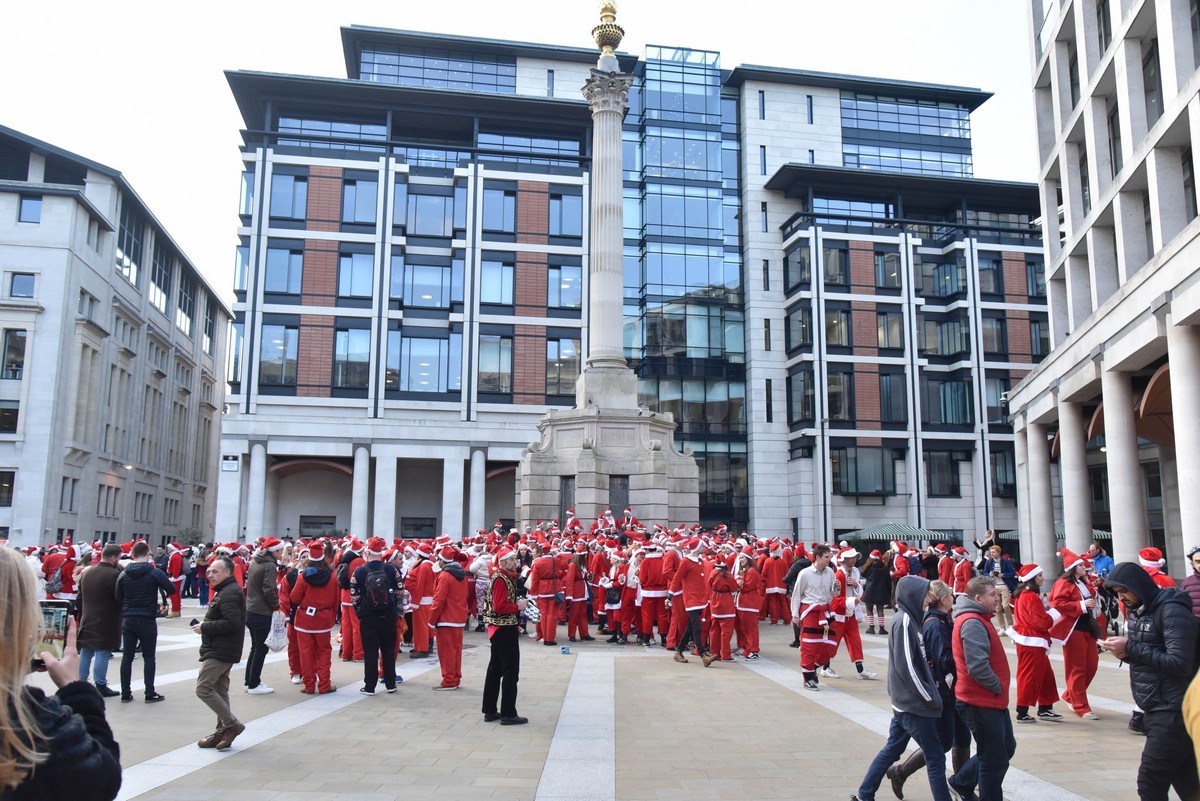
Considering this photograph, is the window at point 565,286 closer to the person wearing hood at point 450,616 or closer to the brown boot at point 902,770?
the person wearing hood at point 450,616

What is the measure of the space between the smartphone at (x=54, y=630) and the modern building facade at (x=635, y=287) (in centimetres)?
Answer: 4559

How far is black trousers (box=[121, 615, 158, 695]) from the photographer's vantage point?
11.3m

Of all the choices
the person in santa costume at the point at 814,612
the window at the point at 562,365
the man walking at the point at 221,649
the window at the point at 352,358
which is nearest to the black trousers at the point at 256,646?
the man walking at the point at 221,649

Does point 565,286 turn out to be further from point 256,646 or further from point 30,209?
point 256,646

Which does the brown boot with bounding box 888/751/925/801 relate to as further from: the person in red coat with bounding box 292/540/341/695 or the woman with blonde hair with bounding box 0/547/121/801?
the person in red coat with bounding box 292/540/341/695

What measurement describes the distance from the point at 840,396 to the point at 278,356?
32.3m

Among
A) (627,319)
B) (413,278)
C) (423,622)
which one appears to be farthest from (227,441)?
(423,622)

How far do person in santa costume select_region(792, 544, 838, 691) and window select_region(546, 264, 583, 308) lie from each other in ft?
133

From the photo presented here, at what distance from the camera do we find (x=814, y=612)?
12.8 m

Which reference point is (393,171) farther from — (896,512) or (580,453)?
(896,512)

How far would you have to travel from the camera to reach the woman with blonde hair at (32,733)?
2.69 metres

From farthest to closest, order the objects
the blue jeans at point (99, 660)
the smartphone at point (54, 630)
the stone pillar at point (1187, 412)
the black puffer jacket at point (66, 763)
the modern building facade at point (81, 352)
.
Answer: the modern building facade at point (81, 352), the stone pillar at point (1187, 412), the blue jeans at point (99, 660), the smartphone at point (54, 630), the black puffer jacket at point (66, 763)

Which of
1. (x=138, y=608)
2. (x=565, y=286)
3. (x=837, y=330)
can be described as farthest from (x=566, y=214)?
(x=138, y=608)

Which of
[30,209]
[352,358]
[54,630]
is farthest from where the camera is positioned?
[352,358]
